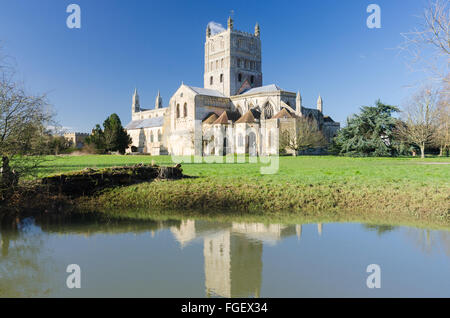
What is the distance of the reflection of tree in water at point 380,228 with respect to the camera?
28.8 feet

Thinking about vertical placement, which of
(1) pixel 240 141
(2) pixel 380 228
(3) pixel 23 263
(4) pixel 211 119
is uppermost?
(4) pixel 211 119

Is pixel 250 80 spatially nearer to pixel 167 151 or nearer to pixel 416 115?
pixel 167 151

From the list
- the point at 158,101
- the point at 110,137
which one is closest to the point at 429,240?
the point at 110,137

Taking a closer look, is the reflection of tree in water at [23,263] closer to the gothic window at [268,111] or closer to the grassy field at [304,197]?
the grassy field at [304,197]

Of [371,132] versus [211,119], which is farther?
[211,119]

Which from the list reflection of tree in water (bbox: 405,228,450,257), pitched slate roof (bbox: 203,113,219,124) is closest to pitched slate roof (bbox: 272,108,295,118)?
pitched slate roof (bbox: 203,113,219,124)

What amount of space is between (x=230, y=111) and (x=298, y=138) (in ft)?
49.1

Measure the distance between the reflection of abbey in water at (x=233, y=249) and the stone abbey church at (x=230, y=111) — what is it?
32.1 metres

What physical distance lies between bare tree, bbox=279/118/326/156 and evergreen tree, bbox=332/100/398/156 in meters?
3.44

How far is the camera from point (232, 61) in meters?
58.2

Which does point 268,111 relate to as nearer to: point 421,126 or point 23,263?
point 421,126

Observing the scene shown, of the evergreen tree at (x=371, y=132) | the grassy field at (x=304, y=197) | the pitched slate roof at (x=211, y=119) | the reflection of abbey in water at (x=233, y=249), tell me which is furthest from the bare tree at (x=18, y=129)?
the pitched slate roof at (x=211, y=119)
